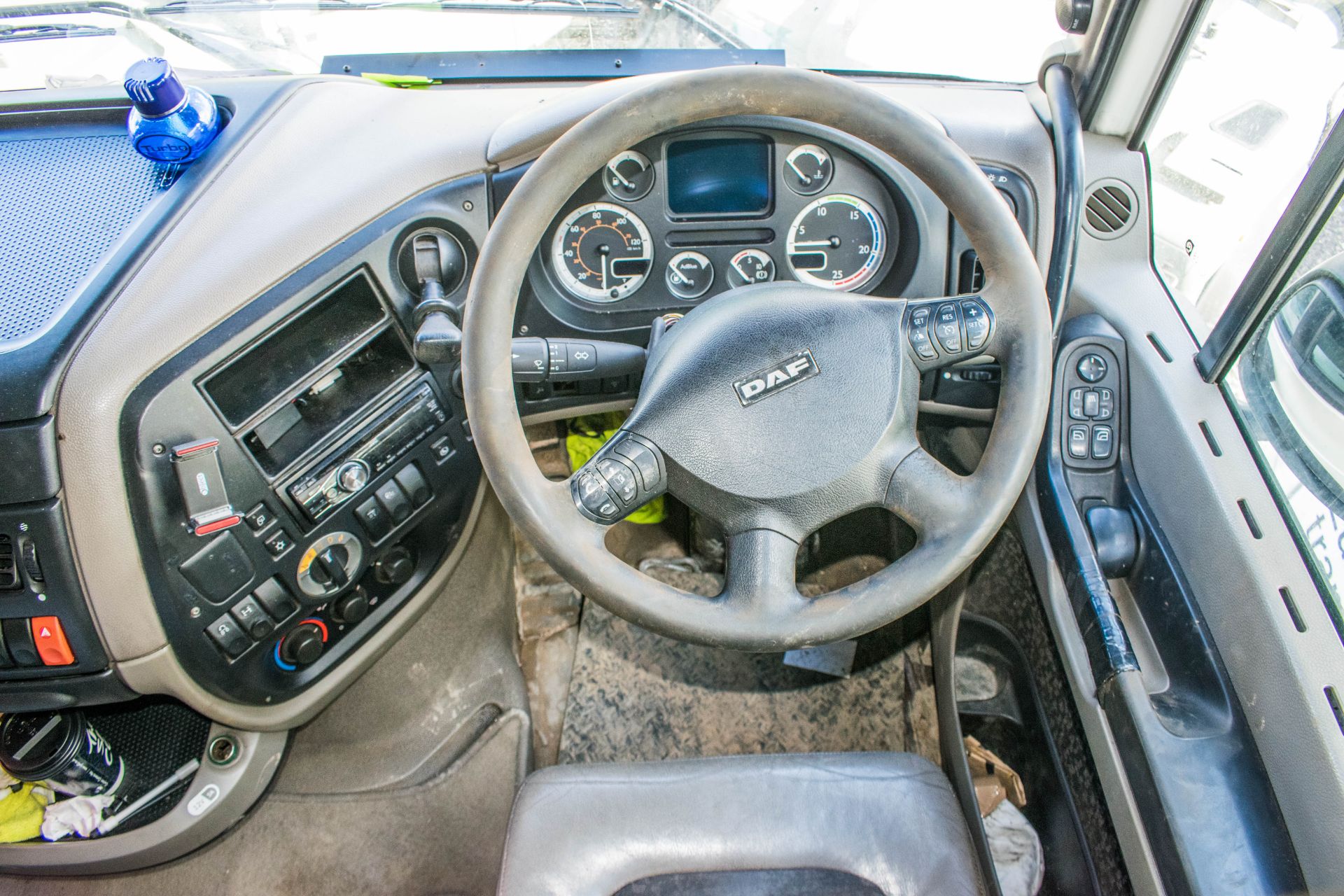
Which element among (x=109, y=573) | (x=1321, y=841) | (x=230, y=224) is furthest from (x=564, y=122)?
(x=1321, y=841)

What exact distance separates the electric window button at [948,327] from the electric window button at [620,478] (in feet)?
1.32

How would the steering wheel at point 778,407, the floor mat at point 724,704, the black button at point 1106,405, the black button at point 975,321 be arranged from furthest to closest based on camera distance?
the floor mat at point 724,704 → the black button at point 1106,405 → the black button at point 975,321 → the steering wheel at point 778,407

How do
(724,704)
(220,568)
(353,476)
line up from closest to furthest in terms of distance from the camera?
(220,568), (353,476), (724,704)

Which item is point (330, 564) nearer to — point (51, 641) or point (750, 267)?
point (51, 641)

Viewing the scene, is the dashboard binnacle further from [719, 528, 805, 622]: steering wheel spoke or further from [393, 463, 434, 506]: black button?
[719, 528, 805, 622]: steering wheel spoke

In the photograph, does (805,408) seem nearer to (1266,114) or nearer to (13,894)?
(1266,114)

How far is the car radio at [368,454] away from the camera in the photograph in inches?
51.7

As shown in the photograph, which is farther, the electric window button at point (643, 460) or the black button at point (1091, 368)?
the black button at point (1091, 368)

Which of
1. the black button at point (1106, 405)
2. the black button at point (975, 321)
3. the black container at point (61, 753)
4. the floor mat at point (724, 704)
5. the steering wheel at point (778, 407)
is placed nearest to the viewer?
the steering wheel at point (778, 407)

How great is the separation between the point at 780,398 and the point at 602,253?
54cm

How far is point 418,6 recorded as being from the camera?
4.93 ft

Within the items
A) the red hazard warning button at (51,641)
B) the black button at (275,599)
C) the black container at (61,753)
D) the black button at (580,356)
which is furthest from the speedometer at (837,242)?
the black container at (61,753)

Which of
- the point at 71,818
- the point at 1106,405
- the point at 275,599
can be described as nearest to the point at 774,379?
the point at 1106,405

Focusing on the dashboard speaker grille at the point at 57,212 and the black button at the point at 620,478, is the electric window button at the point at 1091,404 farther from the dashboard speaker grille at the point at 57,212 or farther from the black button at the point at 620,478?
the dashboard speaker grille at the point at 57,212
